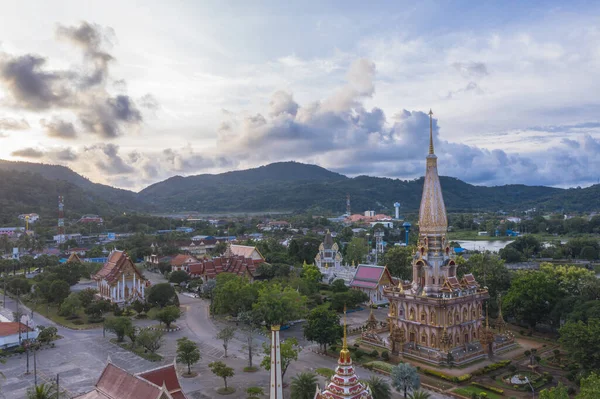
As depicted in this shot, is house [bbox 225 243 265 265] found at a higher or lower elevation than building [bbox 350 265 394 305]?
higher

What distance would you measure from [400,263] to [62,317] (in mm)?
41712

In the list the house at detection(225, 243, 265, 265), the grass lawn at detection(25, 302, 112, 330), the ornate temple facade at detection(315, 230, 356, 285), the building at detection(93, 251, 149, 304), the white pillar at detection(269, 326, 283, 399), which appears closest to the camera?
the white pillar at detection(269, 326, 283, 399)

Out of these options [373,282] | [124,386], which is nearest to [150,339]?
[124,386]

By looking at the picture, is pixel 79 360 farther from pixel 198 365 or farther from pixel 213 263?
pixel 213 263

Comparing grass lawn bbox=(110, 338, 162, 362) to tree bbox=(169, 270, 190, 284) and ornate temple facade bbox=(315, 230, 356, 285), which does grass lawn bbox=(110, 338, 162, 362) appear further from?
ornate temple facade bbox=(315, 230, 356, 285)

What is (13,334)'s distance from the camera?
37.4m

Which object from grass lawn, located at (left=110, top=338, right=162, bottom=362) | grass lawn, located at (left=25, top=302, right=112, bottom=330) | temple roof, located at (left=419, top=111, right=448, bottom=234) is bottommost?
grass lawn, located at (left=110, top=338, right=162, bottom=362)

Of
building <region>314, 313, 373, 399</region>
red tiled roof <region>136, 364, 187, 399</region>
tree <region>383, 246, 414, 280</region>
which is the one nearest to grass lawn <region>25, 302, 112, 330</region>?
red tiled roof <region>136, 364, 187, 399</region>

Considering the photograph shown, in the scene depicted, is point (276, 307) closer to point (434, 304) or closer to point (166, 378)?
point (434, 304)

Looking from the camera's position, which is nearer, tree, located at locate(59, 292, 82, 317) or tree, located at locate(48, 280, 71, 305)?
tree, located at locate(59, 292, 82, 317)

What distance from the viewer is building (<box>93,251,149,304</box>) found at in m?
53.5

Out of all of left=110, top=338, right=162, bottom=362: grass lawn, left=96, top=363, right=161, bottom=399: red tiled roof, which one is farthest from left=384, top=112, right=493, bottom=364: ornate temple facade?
left=96, top=363, right=161, bottom=399: red tiled roof

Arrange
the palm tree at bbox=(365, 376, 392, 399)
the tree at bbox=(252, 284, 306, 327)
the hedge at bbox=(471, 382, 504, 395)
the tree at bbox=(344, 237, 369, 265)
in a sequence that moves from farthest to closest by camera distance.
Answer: the tree at bbox=(344, 237, 369, 265) < the tree at bbox=(252, 284, 306, 327) < the hedge at bbox=(471, 382, 504, 395) < the palm tree at bbox=(365, 376, 392, 399)

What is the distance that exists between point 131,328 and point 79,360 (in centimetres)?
422
